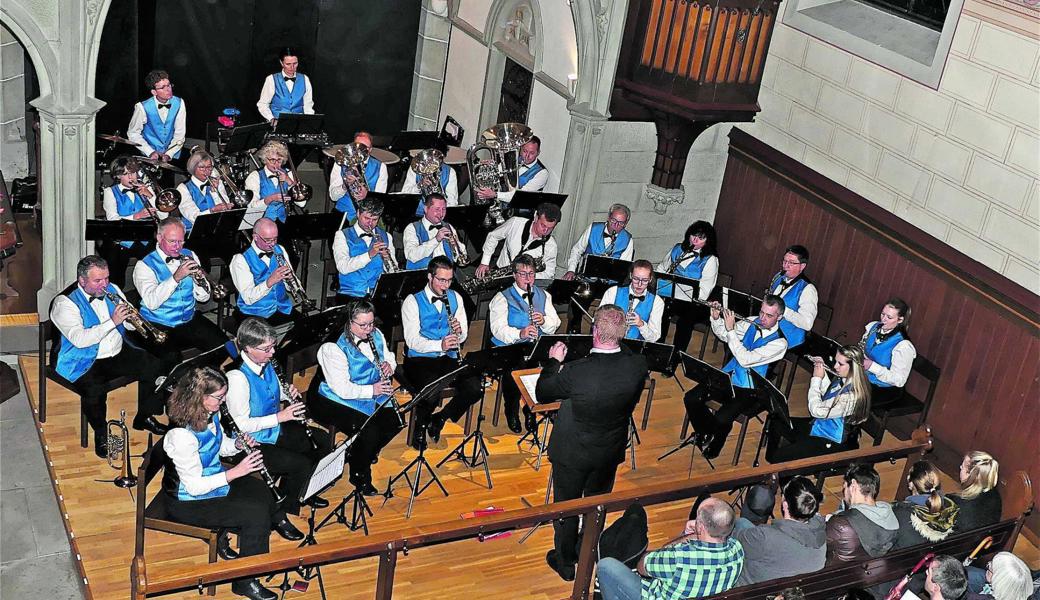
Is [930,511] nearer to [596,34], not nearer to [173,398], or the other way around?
[173,398]

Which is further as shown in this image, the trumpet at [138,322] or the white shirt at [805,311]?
the white shirt at [805,311]

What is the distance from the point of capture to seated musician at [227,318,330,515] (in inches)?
243

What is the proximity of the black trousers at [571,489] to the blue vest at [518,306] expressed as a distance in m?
1.61

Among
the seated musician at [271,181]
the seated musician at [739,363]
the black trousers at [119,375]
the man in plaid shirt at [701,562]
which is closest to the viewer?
the man in plaid shirt at [701,562]

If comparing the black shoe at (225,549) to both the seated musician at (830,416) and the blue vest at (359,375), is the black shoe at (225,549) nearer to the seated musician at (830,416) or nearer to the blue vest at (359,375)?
the blue vest at (359,375)

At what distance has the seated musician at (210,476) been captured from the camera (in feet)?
18.3

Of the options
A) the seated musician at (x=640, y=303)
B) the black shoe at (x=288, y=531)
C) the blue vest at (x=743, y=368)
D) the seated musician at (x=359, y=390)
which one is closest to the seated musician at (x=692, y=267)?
the seated musician at (x=640, y=303)

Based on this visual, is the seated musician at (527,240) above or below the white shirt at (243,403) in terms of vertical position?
above

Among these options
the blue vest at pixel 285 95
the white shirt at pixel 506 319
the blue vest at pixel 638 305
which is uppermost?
the blue vest at pixel 285 95

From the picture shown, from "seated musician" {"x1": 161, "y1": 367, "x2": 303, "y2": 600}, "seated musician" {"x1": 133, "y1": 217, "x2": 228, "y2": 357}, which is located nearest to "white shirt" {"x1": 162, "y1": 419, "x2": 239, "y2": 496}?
"seated musician" {"x1": 161, "y1": 367, "x2": 303, "y2": 600}

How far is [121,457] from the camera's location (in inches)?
273

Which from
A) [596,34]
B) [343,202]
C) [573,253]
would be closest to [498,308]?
[573,253]

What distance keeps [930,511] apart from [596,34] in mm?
5110

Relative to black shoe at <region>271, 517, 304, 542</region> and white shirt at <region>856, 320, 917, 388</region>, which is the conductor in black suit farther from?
white shirt at <region>856, 320, 917, 388</region>
